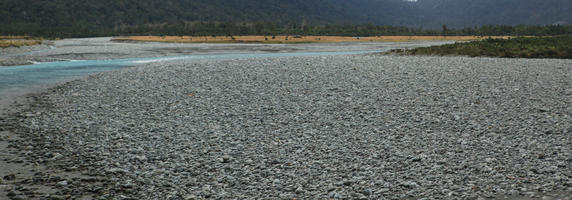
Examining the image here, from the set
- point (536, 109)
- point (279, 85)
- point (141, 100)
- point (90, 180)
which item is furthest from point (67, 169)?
point (536, 109)

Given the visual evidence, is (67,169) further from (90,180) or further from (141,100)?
(141,100)

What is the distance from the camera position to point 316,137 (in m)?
12.1

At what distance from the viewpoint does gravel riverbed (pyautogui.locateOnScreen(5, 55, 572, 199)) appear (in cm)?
878

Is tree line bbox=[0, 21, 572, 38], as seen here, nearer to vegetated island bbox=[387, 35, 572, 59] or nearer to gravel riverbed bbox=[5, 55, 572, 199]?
vegetated island bbox=[387, 35, 572, 59]

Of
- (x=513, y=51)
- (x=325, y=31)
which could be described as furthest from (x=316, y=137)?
(x=325, y=31)

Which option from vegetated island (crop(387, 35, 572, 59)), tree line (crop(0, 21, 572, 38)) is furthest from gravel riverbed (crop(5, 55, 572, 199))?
tree line (crop(0, 21, 572, 38))

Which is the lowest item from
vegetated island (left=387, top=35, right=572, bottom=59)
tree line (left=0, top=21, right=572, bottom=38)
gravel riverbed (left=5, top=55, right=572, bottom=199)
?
gravel riverbed (left=5, top=55, right=572, bottom=199)

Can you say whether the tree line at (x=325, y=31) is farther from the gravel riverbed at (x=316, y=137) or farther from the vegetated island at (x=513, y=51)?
the gravel riverbed at (x=316, y=137)

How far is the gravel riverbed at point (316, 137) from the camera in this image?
8.78 meters

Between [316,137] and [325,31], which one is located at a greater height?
[325,31]

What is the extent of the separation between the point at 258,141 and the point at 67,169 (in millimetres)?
4939

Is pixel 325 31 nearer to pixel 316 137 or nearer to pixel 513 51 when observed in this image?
pixel 513 51

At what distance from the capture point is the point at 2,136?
13.0m

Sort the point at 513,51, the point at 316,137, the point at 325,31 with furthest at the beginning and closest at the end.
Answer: the point at 325,31, the point at 513,51, the point at 316,137
